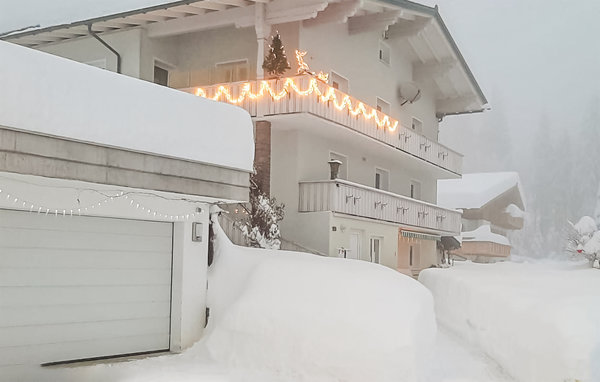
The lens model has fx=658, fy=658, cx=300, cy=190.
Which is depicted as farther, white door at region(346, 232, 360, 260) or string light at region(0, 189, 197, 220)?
white door at region(346, 232, 360, 260)

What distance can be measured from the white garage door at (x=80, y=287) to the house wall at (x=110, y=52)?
10.3m

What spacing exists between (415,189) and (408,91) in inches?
184

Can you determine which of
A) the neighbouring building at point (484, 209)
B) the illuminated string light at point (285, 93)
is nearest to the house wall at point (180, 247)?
the illuminated string light at point (285, 93)

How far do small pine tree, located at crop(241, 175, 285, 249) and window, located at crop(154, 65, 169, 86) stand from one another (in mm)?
5962

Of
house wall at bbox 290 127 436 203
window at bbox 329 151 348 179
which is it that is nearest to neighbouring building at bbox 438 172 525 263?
house wall at bbox 290 127 436 203

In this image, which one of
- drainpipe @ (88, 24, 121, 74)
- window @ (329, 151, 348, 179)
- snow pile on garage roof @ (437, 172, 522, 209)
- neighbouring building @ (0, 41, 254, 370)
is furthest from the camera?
snow pile on garage roof @ (437, 172, 522, 209)

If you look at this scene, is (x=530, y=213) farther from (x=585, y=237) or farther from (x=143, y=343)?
(x=143, y=343)

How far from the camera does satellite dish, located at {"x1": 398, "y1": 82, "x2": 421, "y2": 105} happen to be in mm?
24859

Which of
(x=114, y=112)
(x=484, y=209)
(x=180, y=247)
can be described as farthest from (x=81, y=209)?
(x=484, y=209)

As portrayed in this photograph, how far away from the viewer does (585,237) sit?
30203mm

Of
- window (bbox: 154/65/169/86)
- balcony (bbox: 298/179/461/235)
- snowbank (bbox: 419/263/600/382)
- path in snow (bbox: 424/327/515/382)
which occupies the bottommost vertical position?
path in snow (bbox: 424/327/515/382)

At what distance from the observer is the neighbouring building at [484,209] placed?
127ft

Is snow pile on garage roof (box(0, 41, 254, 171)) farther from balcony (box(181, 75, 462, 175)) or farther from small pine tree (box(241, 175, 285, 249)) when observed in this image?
balcony (box(181, 75, 462, 175))

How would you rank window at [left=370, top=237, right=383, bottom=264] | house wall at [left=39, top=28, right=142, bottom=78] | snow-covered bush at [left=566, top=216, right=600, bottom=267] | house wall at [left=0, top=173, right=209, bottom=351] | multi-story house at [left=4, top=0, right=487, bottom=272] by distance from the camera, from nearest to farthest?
house wall at [left=0, top=173, right=209, bottom=351], multi-story house at [left=4, top=0, right=487, bottom=272], house wall at [left=39, top=28, right=142, bottom=78], window at [left=370, top=237, right=383, bottom=264], snow-covered bush at [left=566, top=216, right=600, bottom=267]
